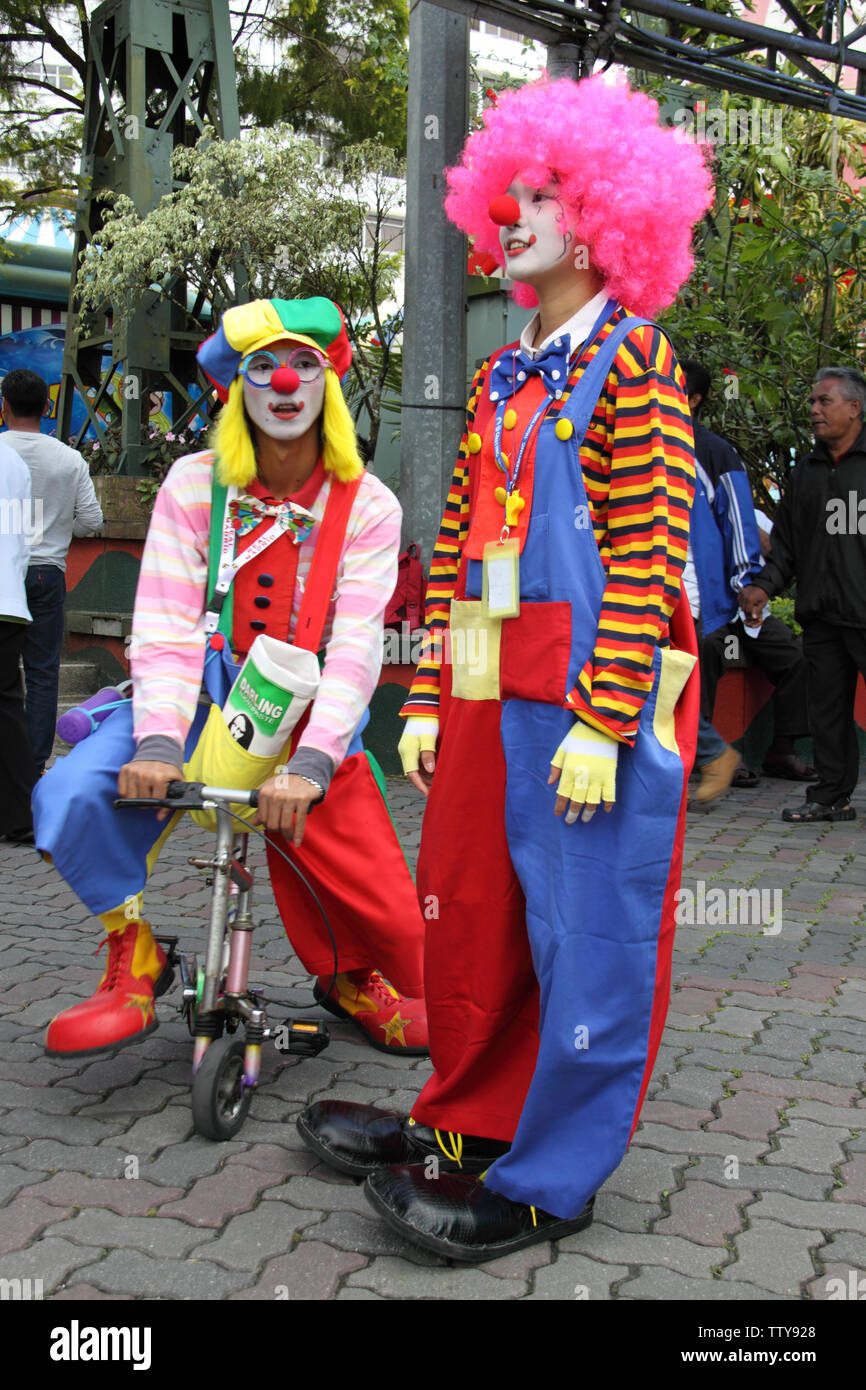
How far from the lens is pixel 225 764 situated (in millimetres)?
3143

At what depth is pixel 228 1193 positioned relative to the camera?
279 cm

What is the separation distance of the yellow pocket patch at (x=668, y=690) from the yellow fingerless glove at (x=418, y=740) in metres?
0.54

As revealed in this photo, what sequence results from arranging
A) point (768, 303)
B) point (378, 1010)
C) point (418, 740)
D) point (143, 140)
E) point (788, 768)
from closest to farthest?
point (418, 740), point (378, 1010), point (788, 768), point (768, 303), point (143, 140)

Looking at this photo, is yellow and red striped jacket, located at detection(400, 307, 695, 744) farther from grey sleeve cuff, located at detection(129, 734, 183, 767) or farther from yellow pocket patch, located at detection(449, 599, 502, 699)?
grey sleeve cuff, located at detection(129, 734, 183, 767)

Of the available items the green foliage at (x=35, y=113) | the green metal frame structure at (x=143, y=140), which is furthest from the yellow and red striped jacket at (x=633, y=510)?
the green foliage at (x=35, y=113)

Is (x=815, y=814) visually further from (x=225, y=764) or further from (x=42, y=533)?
(x=225, y=764)

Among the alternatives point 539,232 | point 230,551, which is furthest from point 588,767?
point 230,551

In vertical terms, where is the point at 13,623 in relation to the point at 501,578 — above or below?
below

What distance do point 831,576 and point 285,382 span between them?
424cm

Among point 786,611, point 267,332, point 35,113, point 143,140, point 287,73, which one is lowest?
point 786,611

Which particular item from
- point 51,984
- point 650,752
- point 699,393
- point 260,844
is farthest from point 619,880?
point 699,393

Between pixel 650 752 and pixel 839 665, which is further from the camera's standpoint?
pixel 839 665

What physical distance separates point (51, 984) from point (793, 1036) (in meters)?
2.22
